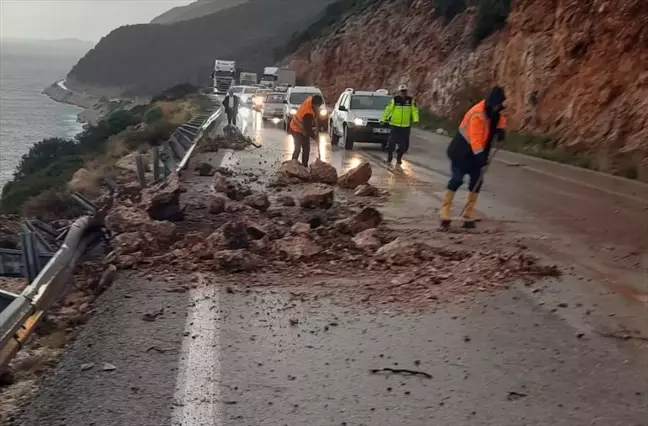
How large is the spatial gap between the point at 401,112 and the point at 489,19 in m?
18.6

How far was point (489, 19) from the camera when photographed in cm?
3344

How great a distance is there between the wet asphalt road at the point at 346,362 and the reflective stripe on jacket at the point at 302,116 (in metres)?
8.24

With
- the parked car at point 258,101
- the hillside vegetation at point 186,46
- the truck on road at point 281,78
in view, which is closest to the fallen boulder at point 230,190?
the parked car at point 258,101

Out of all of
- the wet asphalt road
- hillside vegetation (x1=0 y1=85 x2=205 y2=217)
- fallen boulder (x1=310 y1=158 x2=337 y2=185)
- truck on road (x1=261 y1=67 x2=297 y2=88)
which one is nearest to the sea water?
hillside vegetation (x1=0 y1=85 x2=205 y2=217)

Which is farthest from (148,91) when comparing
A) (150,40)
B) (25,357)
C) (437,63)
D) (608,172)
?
(25,357)

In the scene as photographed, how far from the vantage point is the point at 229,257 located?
7488mm

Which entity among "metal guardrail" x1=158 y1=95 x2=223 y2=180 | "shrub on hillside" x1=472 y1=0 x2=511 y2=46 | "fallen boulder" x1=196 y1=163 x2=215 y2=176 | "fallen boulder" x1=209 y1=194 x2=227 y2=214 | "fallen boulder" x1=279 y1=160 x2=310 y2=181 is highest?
"shrub on hillside" x1=472 y1=0 x2=511 y2=46

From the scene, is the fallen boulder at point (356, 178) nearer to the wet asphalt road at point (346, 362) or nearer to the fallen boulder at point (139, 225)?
the fallen boulder at point (139, 225)

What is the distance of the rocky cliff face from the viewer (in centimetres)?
1858

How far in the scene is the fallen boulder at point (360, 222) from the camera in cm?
905

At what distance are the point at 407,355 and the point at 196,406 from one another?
162 cm

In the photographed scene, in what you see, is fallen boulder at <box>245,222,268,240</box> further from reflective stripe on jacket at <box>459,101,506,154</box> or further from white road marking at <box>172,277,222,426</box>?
reflective stripe on jacket at <box>459,101,506,154</box>

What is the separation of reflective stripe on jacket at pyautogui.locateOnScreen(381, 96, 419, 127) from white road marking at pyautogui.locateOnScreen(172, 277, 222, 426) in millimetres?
10945

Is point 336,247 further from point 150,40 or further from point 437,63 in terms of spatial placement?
point 150,40
